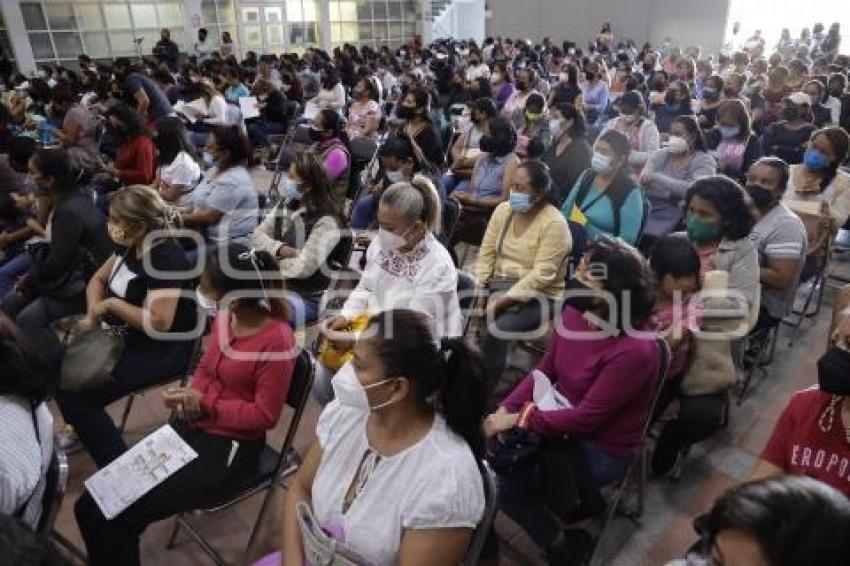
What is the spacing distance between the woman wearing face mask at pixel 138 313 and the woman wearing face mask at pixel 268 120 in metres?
5.27

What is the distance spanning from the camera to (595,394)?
1.93m

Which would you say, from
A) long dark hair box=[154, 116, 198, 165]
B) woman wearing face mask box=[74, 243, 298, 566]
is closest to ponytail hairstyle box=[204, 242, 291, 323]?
woman wearing face mask box=[74, 243, 298, 566]

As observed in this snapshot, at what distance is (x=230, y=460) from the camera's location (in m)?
1.98

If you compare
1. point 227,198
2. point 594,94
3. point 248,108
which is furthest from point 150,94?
point 594,94

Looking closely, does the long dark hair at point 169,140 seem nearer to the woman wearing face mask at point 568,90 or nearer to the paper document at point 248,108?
the paper document at point 248,108

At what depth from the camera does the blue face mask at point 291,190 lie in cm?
337

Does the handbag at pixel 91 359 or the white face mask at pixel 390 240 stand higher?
the white face mask at pixel 390 240

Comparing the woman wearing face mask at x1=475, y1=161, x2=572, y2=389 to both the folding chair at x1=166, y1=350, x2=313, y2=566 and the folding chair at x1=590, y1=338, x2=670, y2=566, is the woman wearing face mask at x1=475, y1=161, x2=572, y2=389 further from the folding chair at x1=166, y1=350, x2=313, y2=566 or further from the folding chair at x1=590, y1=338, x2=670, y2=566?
the folding chair at x1=166, y1=350, x2=313, y2=566

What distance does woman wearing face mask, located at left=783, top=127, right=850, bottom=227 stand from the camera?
3.58 m

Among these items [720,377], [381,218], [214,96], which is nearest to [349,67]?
[214,96]

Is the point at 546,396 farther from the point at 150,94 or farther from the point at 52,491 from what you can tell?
the point at 150,94

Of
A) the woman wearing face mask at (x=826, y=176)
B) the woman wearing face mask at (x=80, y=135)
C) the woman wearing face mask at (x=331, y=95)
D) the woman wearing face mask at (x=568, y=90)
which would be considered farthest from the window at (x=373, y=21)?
the woman wearing face mask at (x=826, y=176)

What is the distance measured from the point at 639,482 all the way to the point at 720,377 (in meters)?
0.52

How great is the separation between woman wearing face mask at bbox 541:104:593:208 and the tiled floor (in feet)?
6.49
